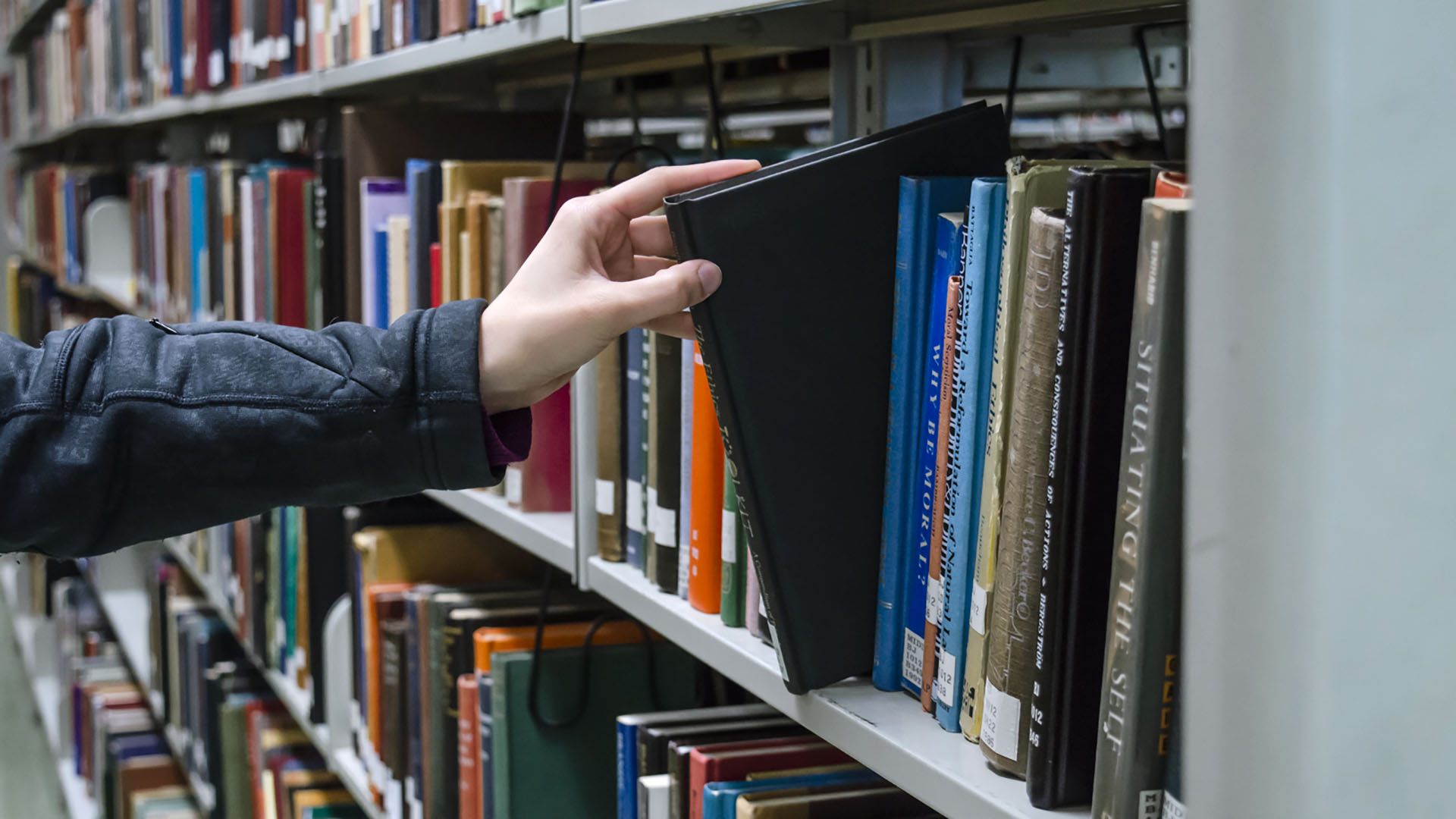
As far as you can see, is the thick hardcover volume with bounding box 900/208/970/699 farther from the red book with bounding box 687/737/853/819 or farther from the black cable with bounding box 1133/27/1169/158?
the black cable with bounding box 1133/27/1169/158

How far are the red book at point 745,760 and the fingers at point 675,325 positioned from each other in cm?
29

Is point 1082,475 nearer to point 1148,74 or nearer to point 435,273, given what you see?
point 1148,74

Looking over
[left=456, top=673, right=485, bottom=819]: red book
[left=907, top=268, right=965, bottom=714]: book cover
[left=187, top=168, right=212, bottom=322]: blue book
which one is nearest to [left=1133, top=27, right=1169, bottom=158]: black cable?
[left=907, top=268, right=965, bottom=714]: book cover

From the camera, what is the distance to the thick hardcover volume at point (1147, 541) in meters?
0.48

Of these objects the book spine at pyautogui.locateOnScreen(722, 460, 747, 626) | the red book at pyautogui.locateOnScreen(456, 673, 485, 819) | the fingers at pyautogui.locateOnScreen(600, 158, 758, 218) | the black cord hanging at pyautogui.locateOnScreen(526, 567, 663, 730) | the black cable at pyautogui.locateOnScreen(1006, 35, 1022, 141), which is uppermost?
the black cable at pyautogui.locateOnScreen(1006, 35, 1022, 141)

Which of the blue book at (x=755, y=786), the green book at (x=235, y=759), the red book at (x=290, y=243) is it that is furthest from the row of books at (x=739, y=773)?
the green book at (x=235, y=759)

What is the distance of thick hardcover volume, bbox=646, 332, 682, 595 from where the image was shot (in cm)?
94

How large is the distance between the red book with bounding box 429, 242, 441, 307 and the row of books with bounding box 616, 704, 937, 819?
49 cm

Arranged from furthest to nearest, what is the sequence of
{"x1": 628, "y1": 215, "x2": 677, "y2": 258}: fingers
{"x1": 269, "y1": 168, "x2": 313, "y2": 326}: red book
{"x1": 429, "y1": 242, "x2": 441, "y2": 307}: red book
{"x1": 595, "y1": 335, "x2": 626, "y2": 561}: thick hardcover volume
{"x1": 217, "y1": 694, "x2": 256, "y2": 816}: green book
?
{"x1": 217, "y1": 694, "x2": 256, "y2": 816}: green book < {"x1": 269, "y1": 168, "x2": 313, "y2": 326}: red book < {"x1": 429, "y1": 242, "x2": 441, "y2": 307}: red book < {"x1": 595, "y1": 335, "x2": 626, "y2": 561}: thick hardcover volume < {"x1": 628, "y1": 215, "x2": 677, "y2": 258}: fingers

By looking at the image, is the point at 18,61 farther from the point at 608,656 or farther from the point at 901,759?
the point at 901,759

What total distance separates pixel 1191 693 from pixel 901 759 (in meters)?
0.32

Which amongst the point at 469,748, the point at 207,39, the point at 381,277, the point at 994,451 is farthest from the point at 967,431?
the point at 207,39

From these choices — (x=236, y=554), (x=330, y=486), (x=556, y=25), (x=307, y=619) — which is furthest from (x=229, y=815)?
(x=556, y=25)

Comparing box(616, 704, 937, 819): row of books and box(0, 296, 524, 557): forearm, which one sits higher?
box(0, 296, 524, 557): forearm
